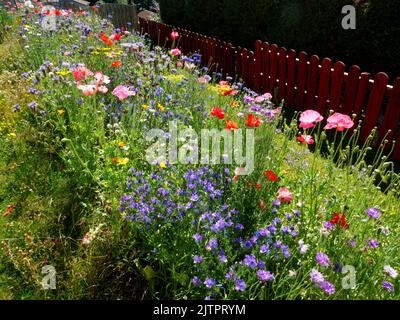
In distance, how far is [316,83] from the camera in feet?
16.8

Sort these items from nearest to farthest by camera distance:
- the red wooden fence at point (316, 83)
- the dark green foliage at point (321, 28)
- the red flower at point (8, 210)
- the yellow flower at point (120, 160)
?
the yellow flower at point (120, 160)
the red flower at point (8, 210)
the red wooden fence at point (316, 83)
the dark green foliage at point (321, 28)

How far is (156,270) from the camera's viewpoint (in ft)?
6.88

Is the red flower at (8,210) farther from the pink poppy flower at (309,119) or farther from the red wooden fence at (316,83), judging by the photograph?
the red wooden fence at (316,83)

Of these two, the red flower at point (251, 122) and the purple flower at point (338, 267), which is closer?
the purple flower at point (338, 267)

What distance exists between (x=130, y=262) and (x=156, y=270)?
152 mm

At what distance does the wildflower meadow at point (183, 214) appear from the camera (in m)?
1.74

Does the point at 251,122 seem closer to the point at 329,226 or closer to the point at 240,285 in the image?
the point at 329,226

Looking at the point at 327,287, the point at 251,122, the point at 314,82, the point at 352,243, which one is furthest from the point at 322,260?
the point at 314,82

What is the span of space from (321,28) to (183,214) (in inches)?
180

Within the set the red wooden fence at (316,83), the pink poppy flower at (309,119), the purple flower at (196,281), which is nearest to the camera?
the purple flower at (196,281)

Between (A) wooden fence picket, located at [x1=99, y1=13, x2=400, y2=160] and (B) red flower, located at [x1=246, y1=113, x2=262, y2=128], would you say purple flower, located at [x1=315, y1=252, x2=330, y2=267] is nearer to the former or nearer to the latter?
(B) red flower, located at [x1=246, y1=113, x2=262, y2=128]

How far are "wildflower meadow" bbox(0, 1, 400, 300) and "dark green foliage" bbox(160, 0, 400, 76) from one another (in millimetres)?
2980

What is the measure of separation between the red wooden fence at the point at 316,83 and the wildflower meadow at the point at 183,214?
0.93 m

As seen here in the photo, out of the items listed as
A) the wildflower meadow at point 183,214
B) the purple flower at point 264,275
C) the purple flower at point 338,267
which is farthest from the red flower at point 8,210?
the purple flower at point 338,267
